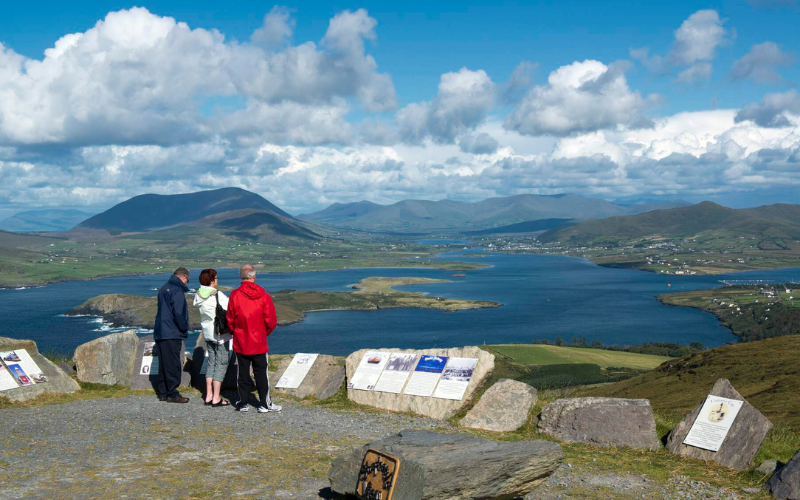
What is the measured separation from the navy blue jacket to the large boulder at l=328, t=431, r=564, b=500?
27.8 feet

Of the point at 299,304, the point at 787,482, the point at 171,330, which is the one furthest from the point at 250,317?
Answer: the point at 299,304

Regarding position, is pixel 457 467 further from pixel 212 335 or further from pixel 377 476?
pixel 212 335

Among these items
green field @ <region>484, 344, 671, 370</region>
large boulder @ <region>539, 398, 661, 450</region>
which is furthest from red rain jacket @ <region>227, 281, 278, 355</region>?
green field @ <region>484, 344, 671, 370</region>

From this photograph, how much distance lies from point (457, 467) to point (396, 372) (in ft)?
29.6

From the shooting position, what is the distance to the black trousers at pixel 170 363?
51.7ft

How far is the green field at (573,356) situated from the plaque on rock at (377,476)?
79.4 metres

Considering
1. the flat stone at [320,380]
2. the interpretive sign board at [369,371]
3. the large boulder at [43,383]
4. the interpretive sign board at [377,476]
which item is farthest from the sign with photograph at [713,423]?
the large boulder at [43,383]

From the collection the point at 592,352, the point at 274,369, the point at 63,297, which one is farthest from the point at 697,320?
the point at 63,297

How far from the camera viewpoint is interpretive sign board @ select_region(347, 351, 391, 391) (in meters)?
16.6

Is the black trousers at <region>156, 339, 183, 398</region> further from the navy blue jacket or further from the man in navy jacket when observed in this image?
the navy blue jacket

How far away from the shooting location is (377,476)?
7.71 m

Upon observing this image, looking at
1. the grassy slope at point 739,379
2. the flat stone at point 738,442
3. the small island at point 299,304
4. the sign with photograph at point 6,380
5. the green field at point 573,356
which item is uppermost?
the sign with photograph at point 6,380

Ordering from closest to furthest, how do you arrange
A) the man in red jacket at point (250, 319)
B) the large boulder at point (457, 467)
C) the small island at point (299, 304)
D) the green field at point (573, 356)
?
the large boulder at point (457, 467), the man in red jacket at point (250, 319), the green field at point (573, 356), the small island at point (299, 304)

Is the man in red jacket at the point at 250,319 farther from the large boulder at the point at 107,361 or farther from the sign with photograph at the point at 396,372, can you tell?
the large boulder at the point at 107,361
